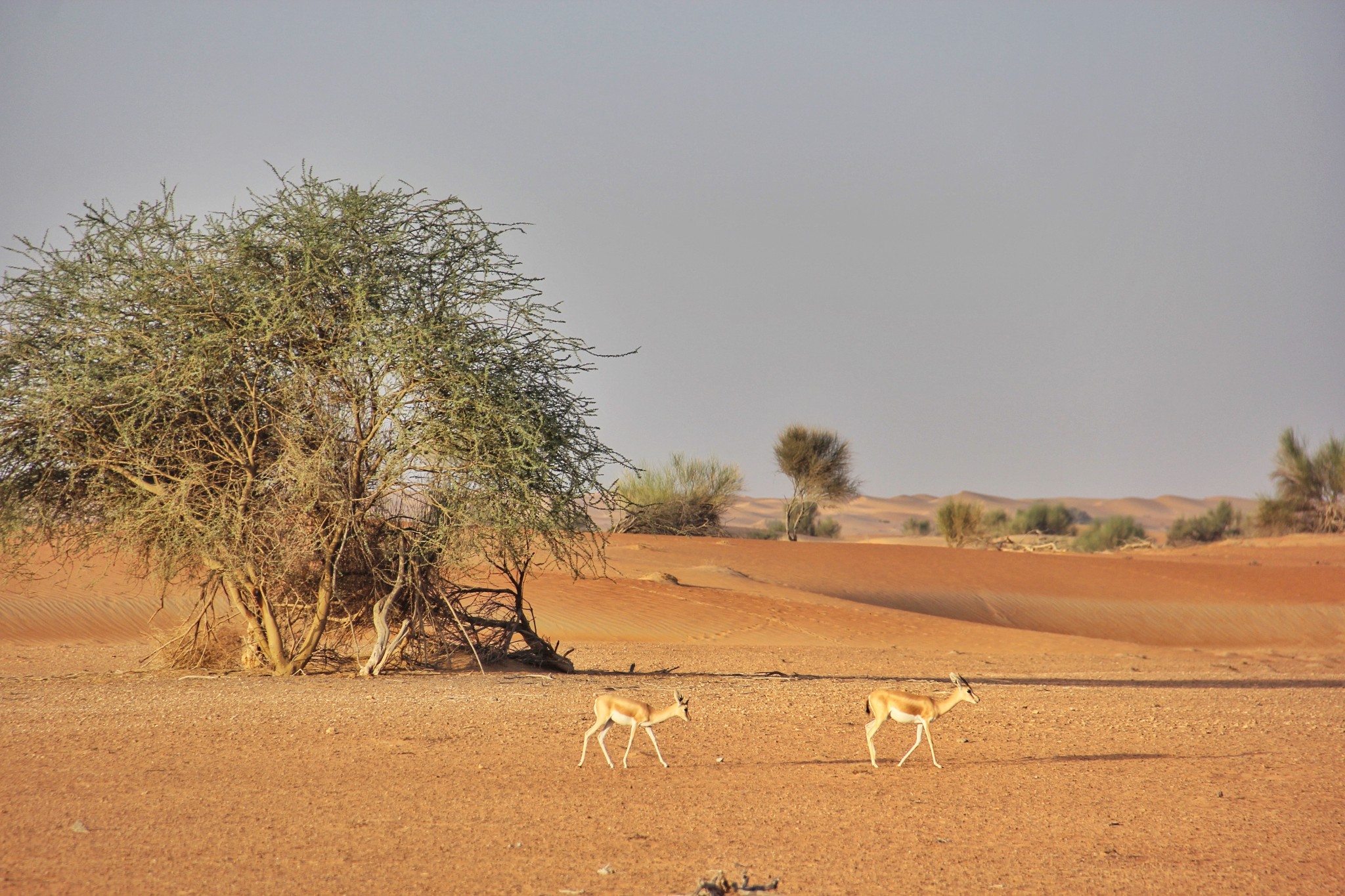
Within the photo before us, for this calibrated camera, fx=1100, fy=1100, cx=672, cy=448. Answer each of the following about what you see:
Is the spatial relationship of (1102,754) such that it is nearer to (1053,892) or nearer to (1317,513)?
(1053,892)

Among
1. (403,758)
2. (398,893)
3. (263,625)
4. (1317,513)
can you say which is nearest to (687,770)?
(403,758)

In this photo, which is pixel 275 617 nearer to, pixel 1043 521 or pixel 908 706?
pixel 908 706

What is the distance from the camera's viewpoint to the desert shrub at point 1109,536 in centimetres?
5912

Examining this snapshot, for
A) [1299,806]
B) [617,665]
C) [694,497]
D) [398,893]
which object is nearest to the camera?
[398,893]

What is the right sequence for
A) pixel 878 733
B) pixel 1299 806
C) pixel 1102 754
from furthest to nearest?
pixel 878 733 → pixel 1102 754 → pixel 1299 806

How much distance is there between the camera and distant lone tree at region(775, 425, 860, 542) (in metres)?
55.3

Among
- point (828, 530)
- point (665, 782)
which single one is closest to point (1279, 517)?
point (828, 530)

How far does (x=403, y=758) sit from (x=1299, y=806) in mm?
6688

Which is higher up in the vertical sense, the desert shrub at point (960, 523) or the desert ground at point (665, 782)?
the desert shrub at point (960, 523)

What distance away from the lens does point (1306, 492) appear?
193 feet

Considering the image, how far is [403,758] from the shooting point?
29.0 feet

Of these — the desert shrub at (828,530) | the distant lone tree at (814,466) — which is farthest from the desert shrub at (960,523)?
the desert shrub at (828,530)

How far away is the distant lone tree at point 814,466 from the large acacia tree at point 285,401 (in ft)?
141

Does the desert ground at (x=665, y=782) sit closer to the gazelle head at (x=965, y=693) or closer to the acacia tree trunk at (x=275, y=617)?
the acacia tree trunk at (x=275, y=617)
